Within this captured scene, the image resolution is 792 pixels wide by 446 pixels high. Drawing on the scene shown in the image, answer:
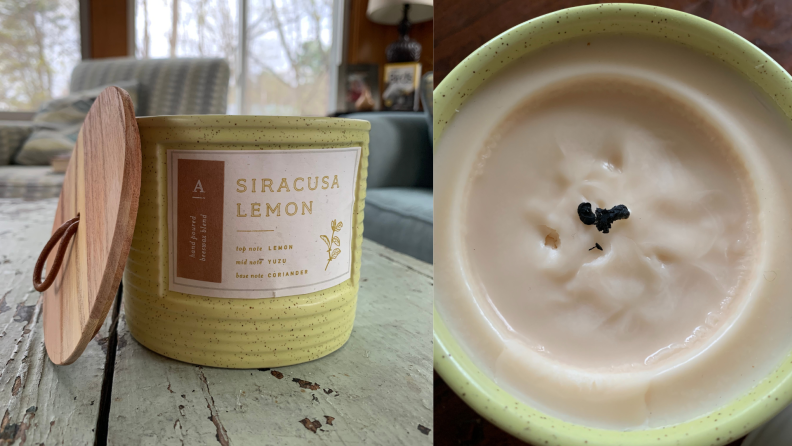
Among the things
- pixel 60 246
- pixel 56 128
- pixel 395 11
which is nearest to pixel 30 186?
pixel 56 128

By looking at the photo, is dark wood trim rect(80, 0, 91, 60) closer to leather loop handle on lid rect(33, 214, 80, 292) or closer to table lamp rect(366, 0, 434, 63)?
table lamp rect(366, 0, 434, 63)

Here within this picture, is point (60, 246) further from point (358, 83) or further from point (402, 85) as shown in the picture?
point (358, 83)

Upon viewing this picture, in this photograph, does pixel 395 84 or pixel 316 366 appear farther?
pixel 395 84

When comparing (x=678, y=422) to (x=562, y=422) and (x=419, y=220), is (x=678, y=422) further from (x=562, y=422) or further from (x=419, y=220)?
(x=419, y=220)

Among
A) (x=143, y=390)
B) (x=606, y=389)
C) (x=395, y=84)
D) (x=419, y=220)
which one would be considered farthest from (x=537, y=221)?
(x=395, y=84)

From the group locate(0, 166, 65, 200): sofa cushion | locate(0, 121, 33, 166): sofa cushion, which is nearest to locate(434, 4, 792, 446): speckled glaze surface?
locate(0, 166, 65, 200): sofa cushion

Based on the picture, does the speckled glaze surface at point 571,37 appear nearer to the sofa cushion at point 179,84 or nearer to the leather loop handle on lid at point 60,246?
the leather loop handle on lid at point 60,246
